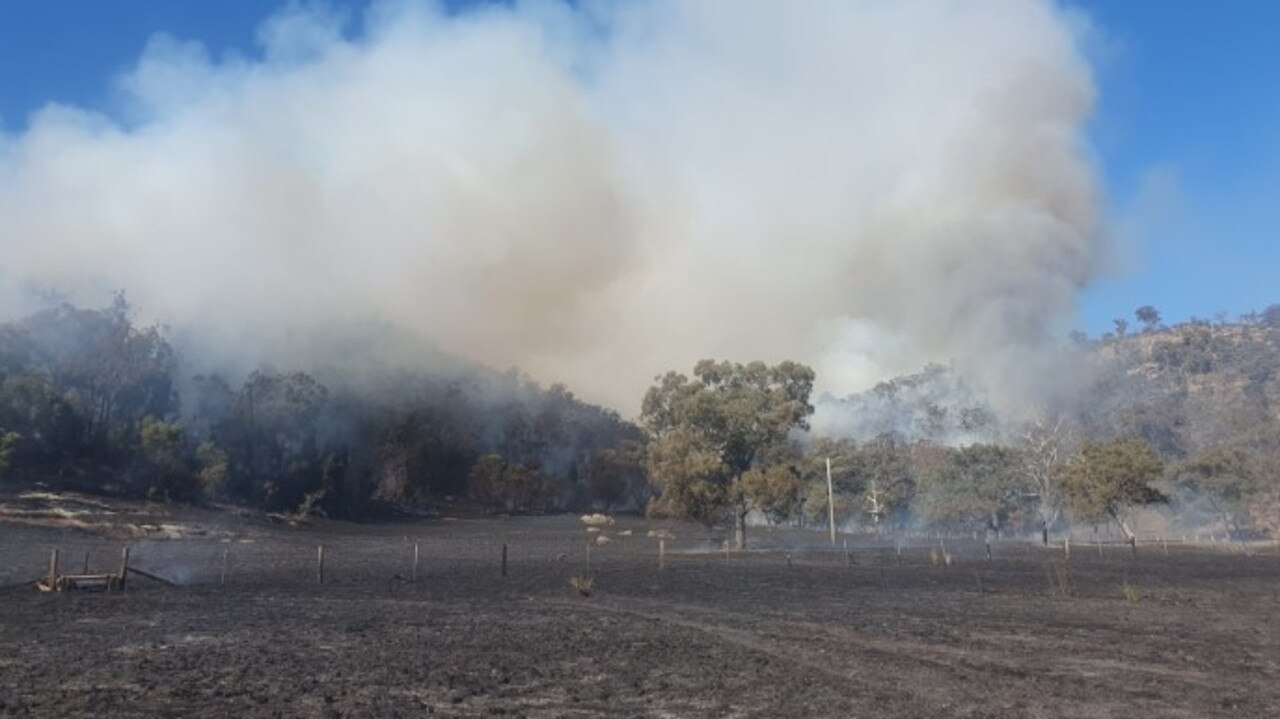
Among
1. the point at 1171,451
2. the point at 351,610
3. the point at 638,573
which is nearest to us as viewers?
the point at 351,610

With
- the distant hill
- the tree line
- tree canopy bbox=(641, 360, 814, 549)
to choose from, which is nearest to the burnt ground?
tree canopy bbox=(641, 360, 814, 549)

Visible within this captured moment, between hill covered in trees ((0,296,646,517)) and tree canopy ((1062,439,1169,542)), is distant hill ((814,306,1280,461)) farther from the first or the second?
tree canopy ((1062,439,1169,542))

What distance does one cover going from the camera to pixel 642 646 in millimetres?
20188

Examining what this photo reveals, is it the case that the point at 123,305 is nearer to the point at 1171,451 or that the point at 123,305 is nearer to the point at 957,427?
the point at 957,427

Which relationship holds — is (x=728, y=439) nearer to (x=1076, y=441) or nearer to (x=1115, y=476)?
(x=1115, y=476)

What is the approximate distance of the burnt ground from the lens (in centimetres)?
1402

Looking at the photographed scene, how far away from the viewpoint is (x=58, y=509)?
67.9 m

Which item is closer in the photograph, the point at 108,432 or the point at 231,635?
the point at 231,635

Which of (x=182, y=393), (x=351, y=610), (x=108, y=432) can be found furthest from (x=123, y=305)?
(x=351, y=610)

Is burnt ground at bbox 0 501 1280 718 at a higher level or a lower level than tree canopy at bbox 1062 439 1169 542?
lower

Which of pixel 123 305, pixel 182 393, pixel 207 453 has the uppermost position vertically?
pixel 123 305

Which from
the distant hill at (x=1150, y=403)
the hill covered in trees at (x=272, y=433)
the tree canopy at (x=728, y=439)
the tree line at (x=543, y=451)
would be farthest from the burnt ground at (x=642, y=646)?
the distant hill at (x=1150, y=403)

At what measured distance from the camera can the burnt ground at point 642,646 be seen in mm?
14016

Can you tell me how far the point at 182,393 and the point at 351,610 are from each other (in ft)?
332
